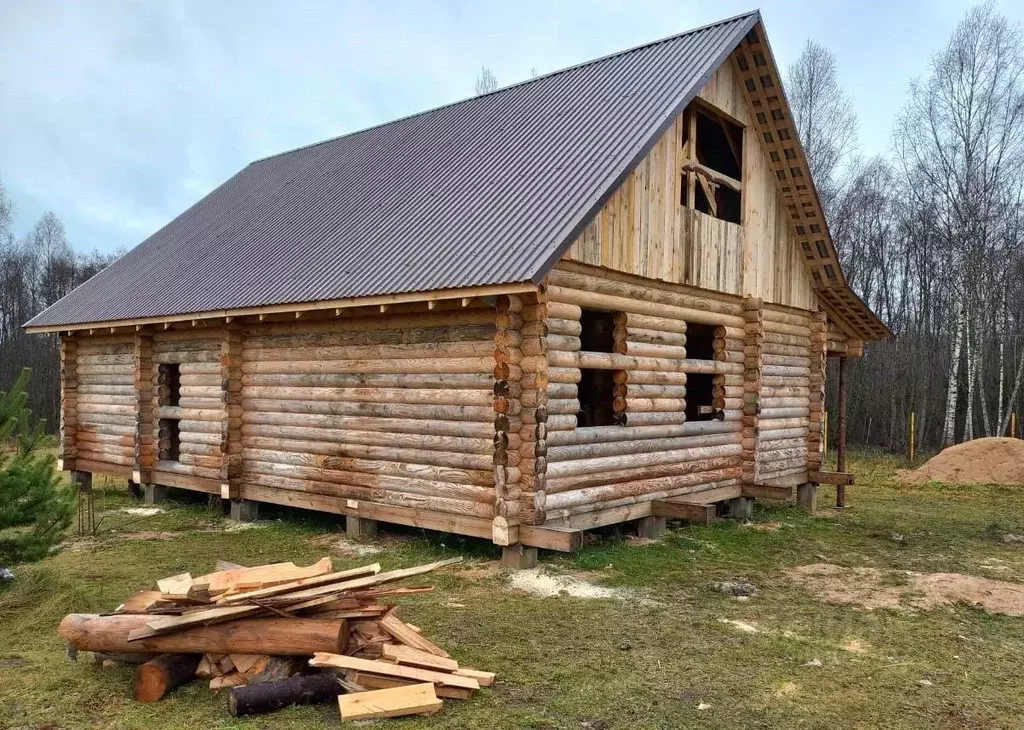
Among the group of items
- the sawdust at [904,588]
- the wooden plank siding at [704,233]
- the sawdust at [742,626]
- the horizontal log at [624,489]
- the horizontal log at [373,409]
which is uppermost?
the wooden plank siding at [704,233]

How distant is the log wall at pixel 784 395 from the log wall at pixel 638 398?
1.00 m

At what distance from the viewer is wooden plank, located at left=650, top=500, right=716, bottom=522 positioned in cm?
1063

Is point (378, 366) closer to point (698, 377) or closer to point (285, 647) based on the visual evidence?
point (285, 647)

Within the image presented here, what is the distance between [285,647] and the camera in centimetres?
577

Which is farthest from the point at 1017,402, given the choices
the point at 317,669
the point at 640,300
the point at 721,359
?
the point at 317,669

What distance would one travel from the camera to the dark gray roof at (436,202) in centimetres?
1026

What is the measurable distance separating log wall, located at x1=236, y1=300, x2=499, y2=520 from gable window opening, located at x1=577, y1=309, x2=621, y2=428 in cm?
539

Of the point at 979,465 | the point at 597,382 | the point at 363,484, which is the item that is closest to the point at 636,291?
the point at 597,382

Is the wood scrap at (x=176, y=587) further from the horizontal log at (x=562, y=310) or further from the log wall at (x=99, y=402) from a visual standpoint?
the log wall at (x=99, y=402)

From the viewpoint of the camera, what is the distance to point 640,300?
1151 cm

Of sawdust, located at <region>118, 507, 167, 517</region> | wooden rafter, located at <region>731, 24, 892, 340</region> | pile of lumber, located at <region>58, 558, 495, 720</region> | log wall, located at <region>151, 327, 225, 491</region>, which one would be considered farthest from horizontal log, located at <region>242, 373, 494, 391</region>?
wooden rafter, located at <region>731, 24, 892, 340</region>

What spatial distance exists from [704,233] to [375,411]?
5904 millimetres

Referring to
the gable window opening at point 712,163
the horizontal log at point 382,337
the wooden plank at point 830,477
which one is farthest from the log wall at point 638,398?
the wooden plank at point 830,477

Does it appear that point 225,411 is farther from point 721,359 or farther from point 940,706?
point 940,706
